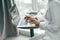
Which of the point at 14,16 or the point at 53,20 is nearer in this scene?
the point at 53,20

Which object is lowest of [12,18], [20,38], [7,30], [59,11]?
[20,38]

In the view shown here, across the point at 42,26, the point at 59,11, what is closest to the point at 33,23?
the point at 42,26

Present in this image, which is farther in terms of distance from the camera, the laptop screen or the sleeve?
the laptop screen

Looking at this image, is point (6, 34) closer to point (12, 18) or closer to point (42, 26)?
point (12, 18)

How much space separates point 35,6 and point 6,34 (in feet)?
2.92

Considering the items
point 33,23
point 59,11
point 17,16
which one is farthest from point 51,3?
point 17,16

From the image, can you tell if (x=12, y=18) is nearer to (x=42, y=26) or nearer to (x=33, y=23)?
(x=33, y=23)

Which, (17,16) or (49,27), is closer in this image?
(49,27)

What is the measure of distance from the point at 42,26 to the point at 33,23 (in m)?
0.20

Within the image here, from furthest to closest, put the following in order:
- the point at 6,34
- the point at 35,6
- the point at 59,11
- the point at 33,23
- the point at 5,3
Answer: the point at 35,6 → the point at 6,34 → the point at 5,3 → the point at 33,23 → the point at 59,11

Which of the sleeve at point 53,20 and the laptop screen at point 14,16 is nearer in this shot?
the sleeve at point 53,20

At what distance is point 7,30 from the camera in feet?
6.74

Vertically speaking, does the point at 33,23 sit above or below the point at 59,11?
below

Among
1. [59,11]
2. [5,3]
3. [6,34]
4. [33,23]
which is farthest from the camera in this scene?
[6,34]
